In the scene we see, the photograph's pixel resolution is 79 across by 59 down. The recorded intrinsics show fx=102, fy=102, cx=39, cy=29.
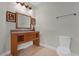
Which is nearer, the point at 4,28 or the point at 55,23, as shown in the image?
the point at 4,28

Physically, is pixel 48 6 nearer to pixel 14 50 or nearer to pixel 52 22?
pixel 52 22

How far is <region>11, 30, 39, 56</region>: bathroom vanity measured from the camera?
4.93ft

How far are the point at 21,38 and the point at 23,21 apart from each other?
10.7 inches

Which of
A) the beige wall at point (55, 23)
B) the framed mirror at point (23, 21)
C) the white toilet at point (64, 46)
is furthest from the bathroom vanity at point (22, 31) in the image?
the white toilet at point (64, 46)

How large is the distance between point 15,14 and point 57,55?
90 cm

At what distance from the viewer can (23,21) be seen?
1.62m

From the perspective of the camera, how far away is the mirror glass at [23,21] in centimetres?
158

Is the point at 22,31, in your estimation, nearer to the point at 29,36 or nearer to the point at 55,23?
the point at 29,36

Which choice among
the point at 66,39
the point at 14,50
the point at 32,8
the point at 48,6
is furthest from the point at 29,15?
the point at 66,39

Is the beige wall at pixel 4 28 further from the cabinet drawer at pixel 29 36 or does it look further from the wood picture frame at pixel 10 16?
the cabinet drawer at pixel 29 36

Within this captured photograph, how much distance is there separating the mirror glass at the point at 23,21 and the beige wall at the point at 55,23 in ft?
0.48

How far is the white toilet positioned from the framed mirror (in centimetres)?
55

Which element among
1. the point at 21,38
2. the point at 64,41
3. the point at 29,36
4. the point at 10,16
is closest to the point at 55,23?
the point at 64,41

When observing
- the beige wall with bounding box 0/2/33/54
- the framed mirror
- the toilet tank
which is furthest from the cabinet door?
the toilet tank
